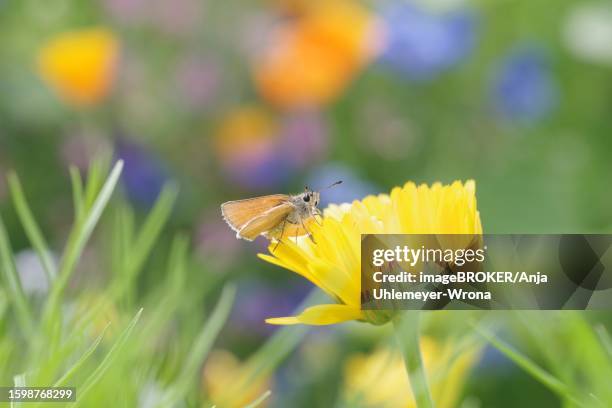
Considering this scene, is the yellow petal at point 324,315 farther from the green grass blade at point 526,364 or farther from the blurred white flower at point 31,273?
the blurred white flower at point 31,273

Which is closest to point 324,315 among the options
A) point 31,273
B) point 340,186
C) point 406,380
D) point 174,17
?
point 406,380

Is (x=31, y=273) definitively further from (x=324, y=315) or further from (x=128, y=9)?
(x=128, y=9)

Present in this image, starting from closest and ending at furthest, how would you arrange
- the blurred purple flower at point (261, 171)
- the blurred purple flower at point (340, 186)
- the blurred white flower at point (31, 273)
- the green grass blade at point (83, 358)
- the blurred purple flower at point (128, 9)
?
the green grass blade at point (83, 358) → the blurred white flower at point (31, 273) → the blurred purple flower at point (340, 186) → the blurred purple flower at point (261, 171) → the blurred purple flower at point (128, 9)

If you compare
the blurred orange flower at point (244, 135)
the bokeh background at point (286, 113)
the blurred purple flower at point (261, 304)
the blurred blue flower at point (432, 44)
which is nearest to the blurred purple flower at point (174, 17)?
the bokeh background at point (286, 113)

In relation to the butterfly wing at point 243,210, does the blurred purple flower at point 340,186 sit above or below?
below

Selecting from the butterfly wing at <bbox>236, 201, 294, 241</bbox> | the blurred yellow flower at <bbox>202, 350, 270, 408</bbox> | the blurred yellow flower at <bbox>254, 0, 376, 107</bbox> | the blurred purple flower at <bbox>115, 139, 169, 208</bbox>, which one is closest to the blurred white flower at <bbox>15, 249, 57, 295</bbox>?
the blurred yellow flower at <bbox>202, 350, 270, 408</bbox>

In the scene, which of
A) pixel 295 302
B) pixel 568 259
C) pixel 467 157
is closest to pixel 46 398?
pixel 568 259
